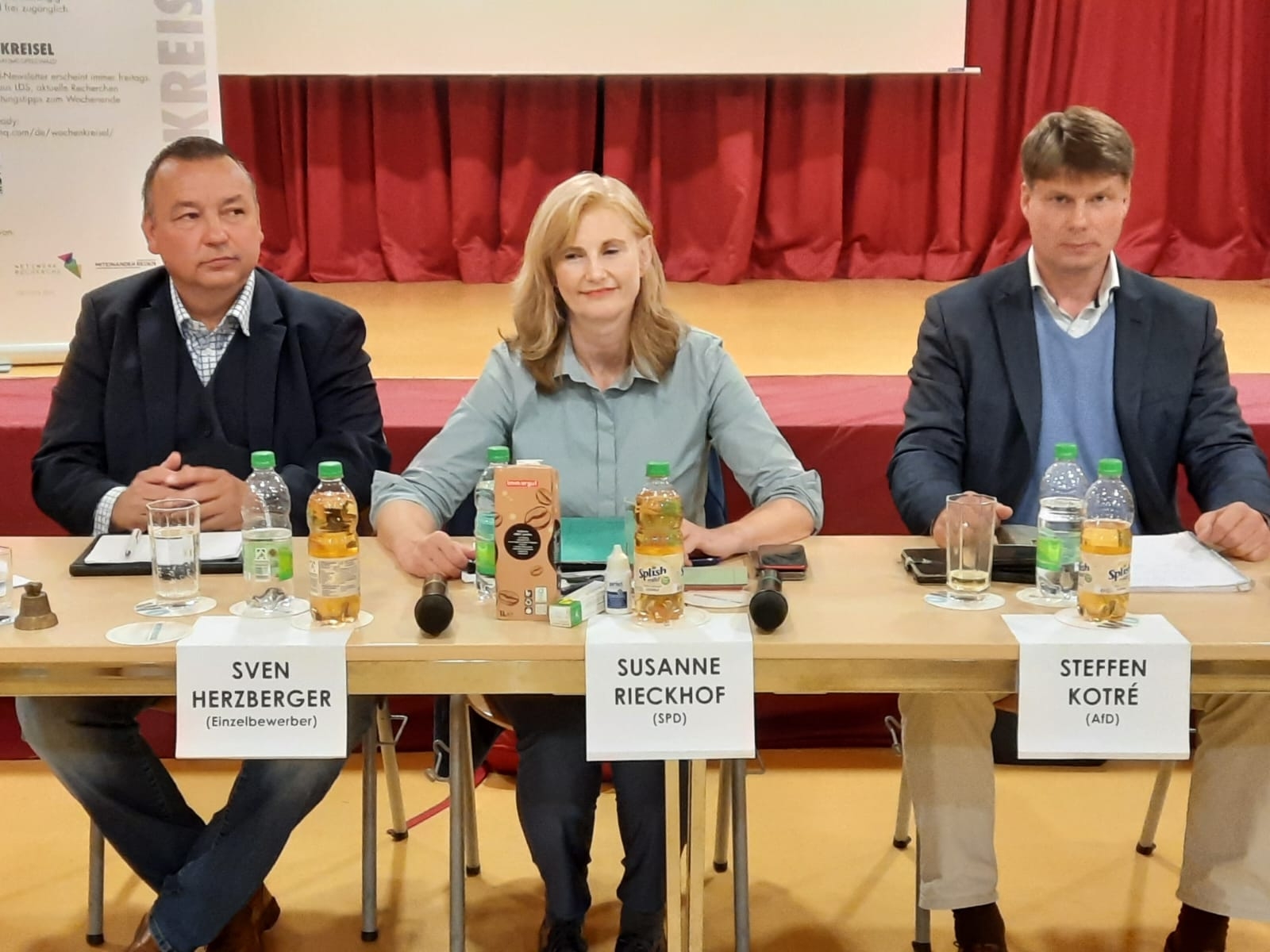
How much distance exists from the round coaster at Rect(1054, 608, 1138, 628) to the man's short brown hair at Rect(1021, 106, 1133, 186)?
836mm

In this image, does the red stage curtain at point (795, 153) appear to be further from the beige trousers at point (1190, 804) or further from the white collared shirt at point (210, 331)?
the beige trousers at point (1190, 804)

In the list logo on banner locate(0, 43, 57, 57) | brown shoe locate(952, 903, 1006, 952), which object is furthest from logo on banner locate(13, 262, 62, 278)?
brown shoe locate(952, 903, 1006, 952)

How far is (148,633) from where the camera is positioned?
1729 mm

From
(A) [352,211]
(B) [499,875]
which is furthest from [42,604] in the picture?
(A) [352,211]

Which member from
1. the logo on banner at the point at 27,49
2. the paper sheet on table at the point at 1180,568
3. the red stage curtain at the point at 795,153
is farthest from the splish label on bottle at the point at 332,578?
the red stage curtain at the point at 795,153

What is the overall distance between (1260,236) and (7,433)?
4383mm

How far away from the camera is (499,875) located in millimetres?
2486

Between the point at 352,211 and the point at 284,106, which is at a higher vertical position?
the point at 284,106

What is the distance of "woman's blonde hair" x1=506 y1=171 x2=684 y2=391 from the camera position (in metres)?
2.20

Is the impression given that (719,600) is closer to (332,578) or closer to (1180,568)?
(332,578)

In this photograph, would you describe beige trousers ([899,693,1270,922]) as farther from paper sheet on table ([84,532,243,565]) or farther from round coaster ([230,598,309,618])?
paper sheet on table ([84,532,243,565])

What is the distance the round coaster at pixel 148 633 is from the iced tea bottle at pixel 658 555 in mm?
535

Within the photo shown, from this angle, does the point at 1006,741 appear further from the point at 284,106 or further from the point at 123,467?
the point at 284,106

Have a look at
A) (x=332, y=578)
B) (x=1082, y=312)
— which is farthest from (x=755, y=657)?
(x=1082, y=312)
